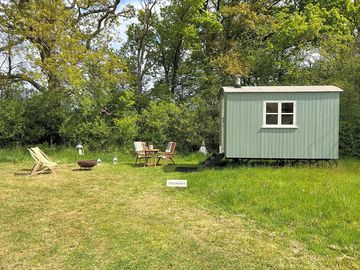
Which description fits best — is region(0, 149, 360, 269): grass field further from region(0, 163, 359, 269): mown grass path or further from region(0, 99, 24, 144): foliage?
region(0, 99, 24, 144): foliage

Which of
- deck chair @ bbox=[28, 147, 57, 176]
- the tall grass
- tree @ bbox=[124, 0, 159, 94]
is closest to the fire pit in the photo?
deck chair @ bbox=[28, 147, 57, 176]

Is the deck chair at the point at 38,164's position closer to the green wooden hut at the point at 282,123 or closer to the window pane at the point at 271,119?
the green wooden hut at the point at 282,123

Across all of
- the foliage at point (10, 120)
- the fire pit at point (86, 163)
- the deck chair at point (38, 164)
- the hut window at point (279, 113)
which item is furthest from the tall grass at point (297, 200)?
the foliage at point (10, 120)

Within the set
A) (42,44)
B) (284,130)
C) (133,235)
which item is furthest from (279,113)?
(42,44)

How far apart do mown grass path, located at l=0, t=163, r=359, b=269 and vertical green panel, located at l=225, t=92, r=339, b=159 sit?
349cm

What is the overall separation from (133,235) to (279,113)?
258 inches

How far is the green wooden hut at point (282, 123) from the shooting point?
9195 mm

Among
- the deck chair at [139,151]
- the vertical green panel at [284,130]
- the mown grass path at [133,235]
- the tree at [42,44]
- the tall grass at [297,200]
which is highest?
the tree at [42,44]

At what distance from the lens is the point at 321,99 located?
30.2 feet

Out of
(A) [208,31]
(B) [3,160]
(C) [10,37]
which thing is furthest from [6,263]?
(A) [208,31]

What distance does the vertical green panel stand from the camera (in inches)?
362

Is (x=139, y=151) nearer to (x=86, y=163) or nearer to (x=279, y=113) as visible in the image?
(x=86, y=163)

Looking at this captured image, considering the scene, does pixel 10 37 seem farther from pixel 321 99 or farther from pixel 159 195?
pixel 321 99

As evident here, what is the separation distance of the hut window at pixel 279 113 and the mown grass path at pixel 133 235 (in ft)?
13.7
